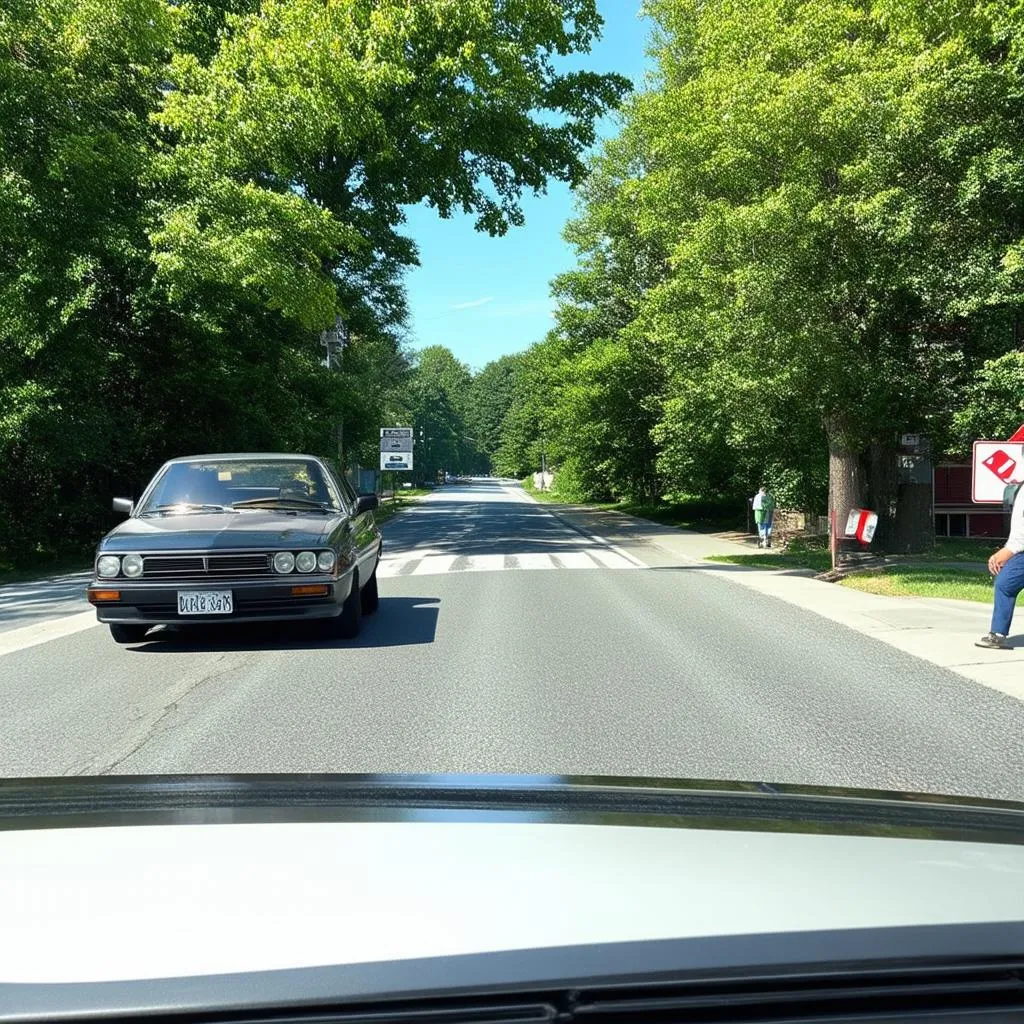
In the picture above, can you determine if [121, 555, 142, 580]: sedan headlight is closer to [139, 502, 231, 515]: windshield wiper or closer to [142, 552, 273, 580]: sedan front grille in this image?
[142, 552, 273, 580]: sedan front grille

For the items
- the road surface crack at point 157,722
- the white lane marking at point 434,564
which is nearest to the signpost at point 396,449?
the white lane marking at point 434,564

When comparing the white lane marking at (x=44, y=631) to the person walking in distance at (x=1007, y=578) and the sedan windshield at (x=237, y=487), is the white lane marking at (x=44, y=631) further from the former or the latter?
the person walking in distance at (x=1007, y=578)

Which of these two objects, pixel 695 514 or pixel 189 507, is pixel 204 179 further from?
pixel 695 514

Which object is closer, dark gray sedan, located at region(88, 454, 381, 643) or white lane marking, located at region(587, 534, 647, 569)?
dark gray sedan, located at region(88, 454, 381, 643)

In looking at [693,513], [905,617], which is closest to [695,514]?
[693,513]

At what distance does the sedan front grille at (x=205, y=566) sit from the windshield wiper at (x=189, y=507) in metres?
1.20

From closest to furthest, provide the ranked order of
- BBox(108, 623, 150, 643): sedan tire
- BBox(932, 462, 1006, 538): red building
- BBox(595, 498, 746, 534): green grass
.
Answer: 1. BBox(108, 623, 150, 643): sedan tire
2. BBox(932, 462, 1006, 538): red building
3. BBox(595, 498, 746, 534): green grass

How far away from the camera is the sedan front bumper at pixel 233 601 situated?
26.5 ft

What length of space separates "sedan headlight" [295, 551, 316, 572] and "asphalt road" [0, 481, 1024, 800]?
795 millimetres

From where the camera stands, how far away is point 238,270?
1880cm

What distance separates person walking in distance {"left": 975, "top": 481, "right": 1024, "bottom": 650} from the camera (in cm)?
843

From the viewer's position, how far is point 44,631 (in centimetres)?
1028

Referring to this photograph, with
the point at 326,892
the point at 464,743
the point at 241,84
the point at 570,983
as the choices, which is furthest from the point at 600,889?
the point at 241,84

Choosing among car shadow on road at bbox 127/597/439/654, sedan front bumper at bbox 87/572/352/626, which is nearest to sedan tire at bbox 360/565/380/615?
car shadow on road at bbox 127/597/439/654
